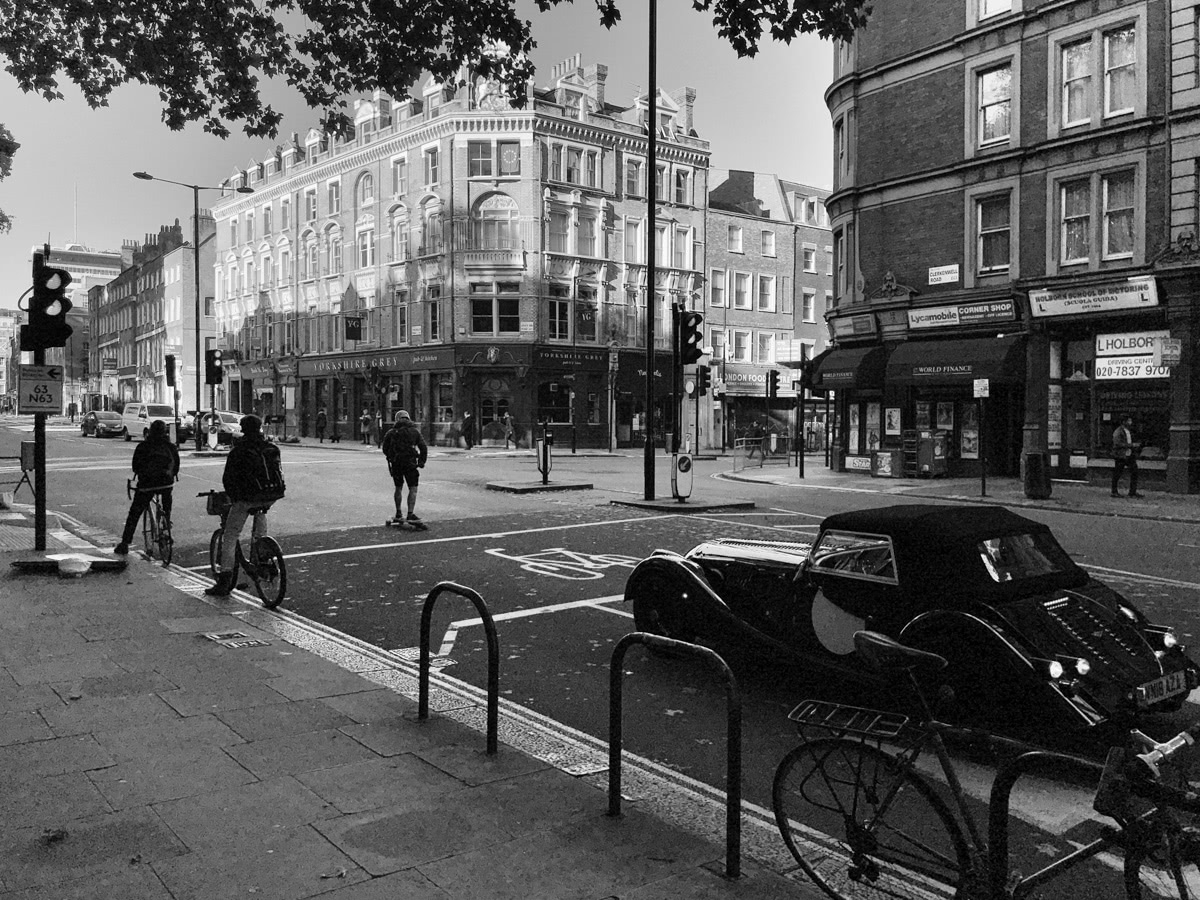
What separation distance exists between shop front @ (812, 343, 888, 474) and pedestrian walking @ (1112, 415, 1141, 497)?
295 inches

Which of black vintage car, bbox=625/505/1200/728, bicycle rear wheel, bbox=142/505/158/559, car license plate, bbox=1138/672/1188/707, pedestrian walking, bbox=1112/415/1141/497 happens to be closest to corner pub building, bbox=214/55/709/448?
pedestrian walking, bbox=1112/415/1141/497

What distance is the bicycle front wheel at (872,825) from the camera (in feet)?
11.0

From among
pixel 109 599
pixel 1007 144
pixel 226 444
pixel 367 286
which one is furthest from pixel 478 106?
pixel 109 599

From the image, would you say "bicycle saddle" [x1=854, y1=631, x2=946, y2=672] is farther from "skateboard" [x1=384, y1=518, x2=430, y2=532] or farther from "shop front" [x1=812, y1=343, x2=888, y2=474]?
"shop front" [x1=812, y1=343, x2=888, y2=474]

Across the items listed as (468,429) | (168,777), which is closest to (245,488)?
(168,777)

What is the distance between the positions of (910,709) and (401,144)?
48.9 metres

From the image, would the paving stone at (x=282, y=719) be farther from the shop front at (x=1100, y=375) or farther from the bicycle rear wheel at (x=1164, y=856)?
the shop front at (x=1100, y=375)

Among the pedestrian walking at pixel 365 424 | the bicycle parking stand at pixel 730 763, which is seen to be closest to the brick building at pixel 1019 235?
the bicycle parking stand at pixel 730 763

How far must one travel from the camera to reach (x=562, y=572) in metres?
11.3

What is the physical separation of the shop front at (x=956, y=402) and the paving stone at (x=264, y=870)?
2384 centimetres

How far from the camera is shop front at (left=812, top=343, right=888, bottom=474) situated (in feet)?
91.4

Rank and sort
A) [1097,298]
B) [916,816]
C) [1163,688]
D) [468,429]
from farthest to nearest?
1. [468,429]
2. [1097,298]
3. [1163,688]
4. [916,816]

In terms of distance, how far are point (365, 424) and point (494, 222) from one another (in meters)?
12.9

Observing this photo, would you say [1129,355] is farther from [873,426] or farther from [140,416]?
[140,416]
